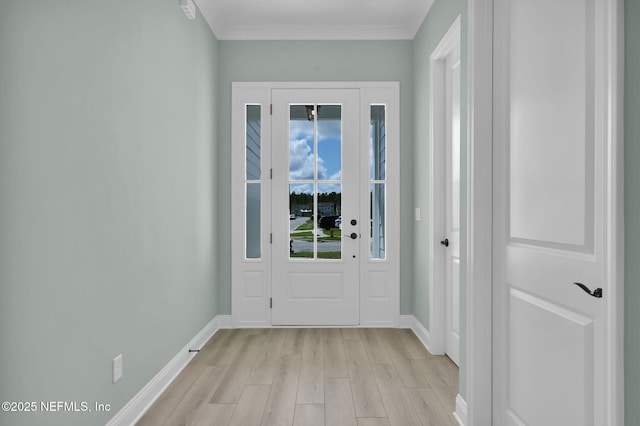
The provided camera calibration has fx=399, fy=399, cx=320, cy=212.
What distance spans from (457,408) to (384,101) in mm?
2683

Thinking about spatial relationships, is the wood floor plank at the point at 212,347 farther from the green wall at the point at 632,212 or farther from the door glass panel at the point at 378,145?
the green wall at the point at 632,212

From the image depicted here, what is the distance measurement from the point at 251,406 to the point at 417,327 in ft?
5.93

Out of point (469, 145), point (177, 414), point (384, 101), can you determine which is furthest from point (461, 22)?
point (177, 414)

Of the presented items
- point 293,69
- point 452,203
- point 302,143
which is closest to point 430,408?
point 452,203

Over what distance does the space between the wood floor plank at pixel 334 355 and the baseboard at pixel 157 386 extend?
3.33 ft

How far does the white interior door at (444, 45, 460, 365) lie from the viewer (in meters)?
2.83

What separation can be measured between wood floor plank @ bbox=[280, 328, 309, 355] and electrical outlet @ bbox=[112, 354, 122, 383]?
140cm

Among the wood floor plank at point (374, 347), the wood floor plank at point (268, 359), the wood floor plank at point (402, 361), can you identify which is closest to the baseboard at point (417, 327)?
the wood floor plank at point (402, 361)

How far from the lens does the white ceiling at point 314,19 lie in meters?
3.35

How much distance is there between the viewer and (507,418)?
1.88m

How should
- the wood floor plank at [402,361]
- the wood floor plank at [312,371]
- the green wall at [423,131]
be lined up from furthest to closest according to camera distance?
1. the green wall at [423,131]
2. the wood floor plank at [402,361]
3. the wood floor plank at [312,371]

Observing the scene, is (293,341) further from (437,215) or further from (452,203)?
(452,203)

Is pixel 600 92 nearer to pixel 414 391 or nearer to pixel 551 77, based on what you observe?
pixel 551 77

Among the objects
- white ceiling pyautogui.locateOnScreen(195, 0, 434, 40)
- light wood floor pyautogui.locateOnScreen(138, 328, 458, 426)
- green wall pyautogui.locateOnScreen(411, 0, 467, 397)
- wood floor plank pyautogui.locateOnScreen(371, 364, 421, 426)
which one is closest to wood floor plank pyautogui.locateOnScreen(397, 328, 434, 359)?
light wood floor pyautogui.locateOnScreen(138, 328, 458, 426)
